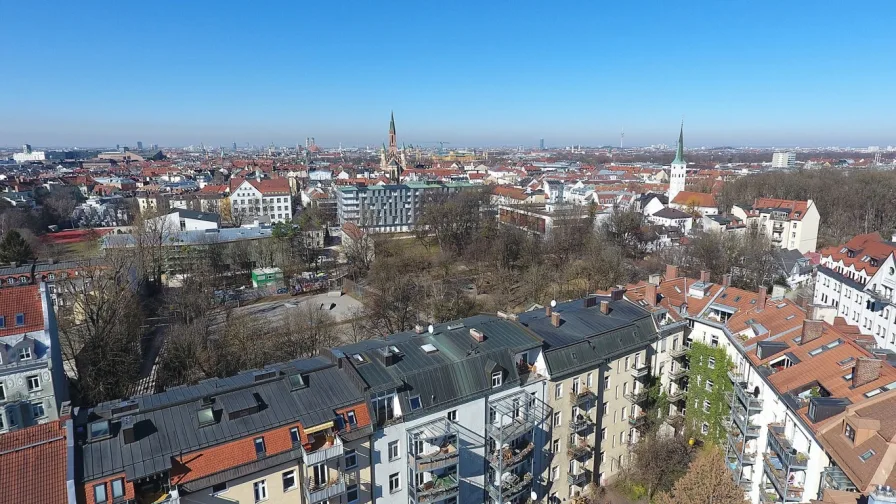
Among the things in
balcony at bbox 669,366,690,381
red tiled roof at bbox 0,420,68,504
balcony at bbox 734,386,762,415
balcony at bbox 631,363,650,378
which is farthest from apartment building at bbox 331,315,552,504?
balcony at bbox 669,366,690,381

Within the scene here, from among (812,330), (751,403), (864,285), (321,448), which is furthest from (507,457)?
(864,285)

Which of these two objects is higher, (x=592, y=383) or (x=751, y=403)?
(x=751, y=403)

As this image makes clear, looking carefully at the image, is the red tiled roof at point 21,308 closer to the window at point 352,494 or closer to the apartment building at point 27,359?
the apartment building at point 27,359

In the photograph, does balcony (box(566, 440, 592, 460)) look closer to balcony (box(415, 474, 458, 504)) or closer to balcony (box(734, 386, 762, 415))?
balcony (box(415, 474, 458, 504))

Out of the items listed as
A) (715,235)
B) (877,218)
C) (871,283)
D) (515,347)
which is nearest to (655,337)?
(515,347)

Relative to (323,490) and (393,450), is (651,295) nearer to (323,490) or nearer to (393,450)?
(393,450)
